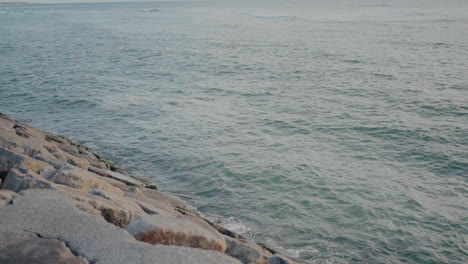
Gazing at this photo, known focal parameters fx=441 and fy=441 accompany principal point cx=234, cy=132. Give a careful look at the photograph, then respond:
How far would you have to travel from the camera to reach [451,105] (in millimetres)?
21312

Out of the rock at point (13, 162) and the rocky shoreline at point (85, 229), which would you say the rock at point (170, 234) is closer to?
the rocky shoreline at point (85, 229)

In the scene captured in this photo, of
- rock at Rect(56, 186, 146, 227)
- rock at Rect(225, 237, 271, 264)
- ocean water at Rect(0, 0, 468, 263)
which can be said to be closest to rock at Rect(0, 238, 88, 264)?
rock at Rect(56, 186, 146, 227)

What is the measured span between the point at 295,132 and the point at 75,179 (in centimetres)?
1164

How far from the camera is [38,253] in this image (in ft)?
19.0

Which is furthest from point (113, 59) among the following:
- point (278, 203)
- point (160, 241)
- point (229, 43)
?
point (160, 241)

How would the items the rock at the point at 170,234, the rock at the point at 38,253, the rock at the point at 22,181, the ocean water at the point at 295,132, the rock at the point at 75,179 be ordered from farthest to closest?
the ocean water at the point at 295,132 < the rock at the point at 75,179 < the rock at the point at 22,181 < the rock at the point at 170,234 < the rock at the point at 38,253

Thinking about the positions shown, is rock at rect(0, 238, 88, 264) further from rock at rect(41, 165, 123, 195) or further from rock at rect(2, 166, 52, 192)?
rock at rect(41, 165, 123, 195)

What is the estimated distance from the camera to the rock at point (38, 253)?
5.63 meters

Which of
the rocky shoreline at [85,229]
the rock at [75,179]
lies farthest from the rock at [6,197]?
the rock at [75,179]

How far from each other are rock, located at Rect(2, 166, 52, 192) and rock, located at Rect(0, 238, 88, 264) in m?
2.00

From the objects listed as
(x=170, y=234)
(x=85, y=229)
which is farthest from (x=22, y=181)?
(x=170, y=234)

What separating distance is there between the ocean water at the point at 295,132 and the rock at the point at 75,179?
165 inches

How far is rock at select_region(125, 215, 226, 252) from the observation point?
6.58 m

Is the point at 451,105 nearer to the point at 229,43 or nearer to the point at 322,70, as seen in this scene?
the point at 322,70
